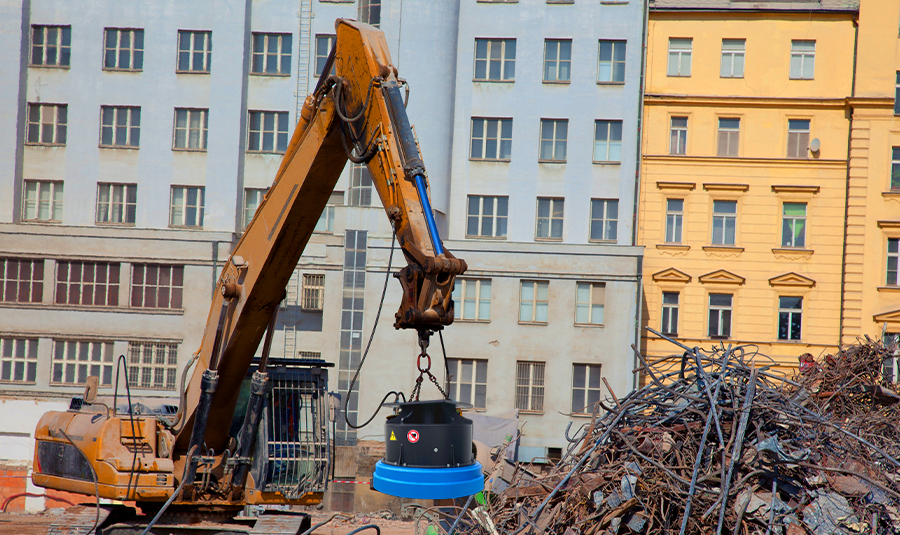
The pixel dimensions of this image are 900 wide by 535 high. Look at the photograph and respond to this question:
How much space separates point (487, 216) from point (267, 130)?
10278mm

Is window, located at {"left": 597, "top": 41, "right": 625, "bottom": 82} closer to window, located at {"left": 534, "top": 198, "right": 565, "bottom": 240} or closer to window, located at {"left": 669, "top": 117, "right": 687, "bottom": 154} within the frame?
window, located at {"left": 669, "top": 117, "right": 687, "bottom": 154}

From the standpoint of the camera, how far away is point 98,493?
966 centimetres

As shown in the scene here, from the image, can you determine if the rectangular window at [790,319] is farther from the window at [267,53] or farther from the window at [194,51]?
the window at [194,51]

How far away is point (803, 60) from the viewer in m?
33.8

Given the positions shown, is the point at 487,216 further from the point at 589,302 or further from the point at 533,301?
the point at 589,302

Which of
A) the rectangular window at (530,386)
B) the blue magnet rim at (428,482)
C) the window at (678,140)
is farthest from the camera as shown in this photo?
the window at (678,140)

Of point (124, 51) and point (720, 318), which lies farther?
point (124, 51)

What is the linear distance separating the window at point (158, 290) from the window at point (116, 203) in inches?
113

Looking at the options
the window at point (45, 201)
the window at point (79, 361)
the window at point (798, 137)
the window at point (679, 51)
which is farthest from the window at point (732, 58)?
the window at point (45, 201)

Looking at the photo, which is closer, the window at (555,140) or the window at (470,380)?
the window at (470,380)

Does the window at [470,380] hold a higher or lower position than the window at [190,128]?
lower

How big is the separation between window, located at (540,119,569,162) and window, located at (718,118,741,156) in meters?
6.77

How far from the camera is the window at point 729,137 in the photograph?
112ft

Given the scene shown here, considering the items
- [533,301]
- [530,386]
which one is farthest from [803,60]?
[530,386]
